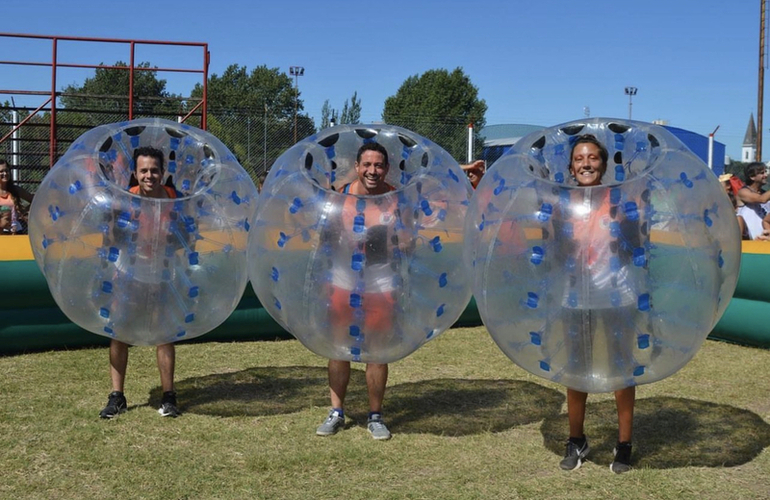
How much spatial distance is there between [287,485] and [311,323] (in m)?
0.77

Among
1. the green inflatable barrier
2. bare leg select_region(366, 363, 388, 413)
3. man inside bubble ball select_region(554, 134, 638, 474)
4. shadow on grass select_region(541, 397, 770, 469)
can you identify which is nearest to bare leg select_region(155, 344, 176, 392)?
bare leg select_region(366, 363, 388, 413)

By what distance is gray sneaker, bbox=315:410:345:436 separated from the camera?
4762mm

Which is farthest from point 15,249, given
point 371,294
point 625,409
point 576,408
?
point 625,409

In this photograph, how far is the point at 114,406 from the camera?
5.06m

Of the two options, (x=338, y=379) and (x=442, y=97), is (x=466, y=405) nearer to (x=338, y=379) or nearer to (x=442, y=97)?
(x=338, y=379)

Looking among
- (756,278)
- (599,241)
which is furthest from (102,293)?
(756,278)

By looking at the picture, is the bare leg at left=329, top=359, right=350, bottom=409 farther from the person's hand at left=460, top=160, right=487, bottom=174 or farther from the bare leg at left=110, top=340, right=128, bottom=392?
the person's hand at left=460, top=160, right=487, bottom=174

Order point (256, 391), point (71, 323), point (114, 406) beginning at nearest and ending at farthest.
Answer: point (114, 406) → point (256, 391) → point (71, 323)

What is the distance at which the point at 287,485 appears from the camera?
3990mm

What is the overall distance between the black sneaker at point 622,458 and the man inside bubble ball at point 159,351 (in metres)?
2.55

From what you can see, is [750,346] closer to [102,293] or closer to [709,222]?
[709,222]

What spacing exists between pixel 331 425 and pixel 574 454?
1358 mm

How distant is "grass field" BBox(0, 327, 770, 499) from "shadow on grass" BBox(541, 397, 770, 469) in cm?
2

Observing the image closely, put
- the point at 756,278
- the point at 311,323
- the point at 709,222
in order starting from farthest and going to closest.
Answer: the point at 756,278 → the point at 311,323 → the point at 709,222
